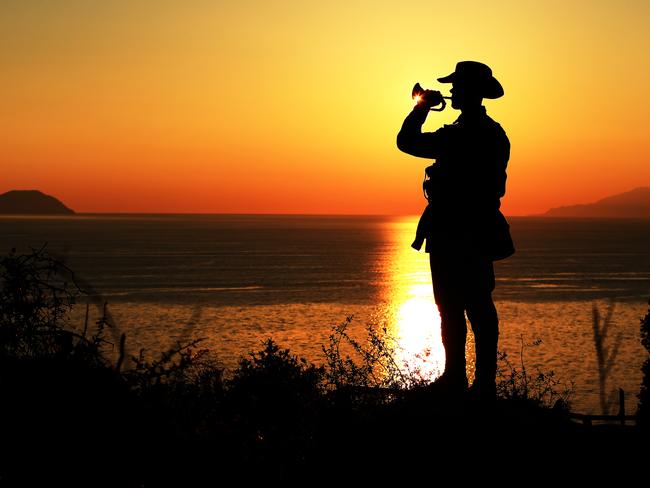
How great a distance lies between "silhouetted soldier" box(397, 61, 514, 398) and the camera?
849 cm

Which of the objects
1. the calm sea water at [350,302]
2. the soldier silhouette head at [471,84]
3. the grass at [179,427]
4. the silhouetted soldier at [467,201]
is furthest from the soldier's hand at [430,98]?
the calm sea water at [350,302]

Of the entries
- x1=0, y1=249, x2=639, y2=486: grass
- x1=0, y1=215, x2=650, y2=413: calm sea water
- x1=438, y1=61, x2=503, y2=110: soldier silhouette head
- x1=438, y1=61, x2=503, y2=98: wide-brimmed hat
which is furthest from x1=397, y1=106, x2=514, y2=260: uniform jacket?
x1=0, y1=215, x2=650, y2=413: calm sea water

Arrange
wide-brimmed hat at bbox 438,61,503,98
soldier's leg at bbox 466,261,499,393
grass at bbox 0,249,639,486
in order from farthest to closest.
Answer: soldier's leg at bbox 466,261,499,393, wide-brimmed hat at bbox 438,61,503,98, grass at bbox 0,249,639,486

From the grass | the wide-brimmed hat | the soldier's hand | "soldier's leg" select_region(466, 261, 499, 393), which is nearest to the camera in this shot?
the grass

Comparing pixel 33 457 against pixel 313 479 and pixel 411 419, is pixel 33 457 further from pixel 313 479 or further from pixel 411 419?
pixel 411 419

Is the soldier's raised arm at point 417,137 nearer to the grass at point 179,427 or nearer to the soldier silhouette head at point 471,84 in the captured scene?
the soldier silhouette head at point 471,84

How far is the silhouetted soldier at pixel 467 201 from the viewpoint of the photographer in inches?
334

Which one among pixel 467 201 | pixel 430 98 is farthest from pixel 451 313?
pixel 430 98

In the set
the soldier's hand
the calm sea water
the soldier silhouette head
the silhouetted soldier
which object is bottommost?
the calm sea water

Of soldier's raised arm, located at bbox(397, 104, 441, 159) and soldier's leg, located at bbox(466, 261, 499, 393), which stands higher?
soldier's raised arm, located at bbox(397, 104, 441, 159)

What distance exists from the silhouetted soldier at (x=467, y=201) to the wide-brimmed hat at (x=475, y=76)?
10 mm

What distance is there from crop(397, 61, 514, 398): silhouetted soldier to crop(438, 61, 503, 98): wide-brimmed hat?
0.03ft

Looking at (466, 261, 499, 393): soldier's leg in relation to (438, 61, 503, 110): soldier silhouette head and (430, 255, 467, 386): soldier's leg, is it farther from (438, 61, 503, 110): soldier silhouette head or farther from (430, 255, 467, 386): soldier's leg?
(438, 61, 503, 110): soldier silhouette head

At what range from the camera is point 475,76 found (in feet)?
27.8
